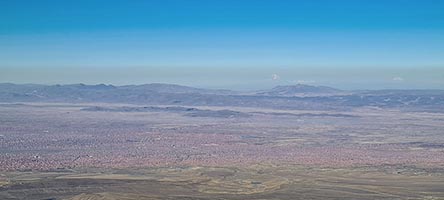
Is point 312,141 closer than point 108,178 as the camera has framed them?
No

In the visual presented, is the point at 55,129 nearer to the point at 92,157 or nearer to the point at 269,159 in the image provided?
the point at 92,157

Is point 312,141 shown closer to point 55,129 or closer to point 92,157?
point 92,157

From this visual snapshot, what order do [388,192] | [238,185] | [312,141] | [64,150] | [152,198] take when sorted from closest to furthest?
[152,198], [388,192], [238,185], [64,150], [312,141]

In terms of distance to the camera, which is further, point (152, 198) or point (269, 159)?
point (269, 159)

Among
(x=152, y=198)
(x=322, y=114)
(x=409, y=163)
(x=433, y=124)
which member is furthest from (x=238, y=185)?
(x=322, y=114)

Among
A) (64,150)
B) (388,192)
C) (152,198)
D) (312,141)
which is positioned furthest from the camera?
(312,141)

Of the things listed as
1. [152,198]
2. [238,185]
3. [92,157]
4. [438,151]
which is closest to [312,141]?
[438,151]
